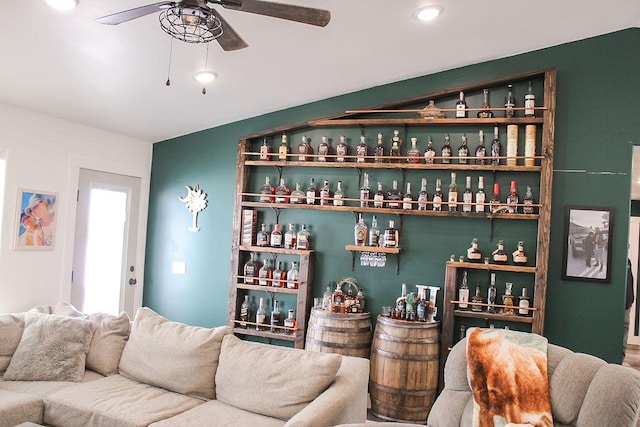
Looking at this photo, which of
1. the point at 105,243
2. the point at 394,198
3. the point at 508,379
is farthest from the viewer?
the point at 105,243

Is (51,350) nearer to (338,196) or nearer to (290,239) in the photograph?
(290,239)

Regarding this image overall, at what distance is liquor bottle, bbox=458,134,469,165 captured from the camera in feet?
13.1

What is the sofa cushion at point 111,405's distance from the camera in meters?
2.46

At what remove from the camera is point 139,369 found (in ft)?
9.66

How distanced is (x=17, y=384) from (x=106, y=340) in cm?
52

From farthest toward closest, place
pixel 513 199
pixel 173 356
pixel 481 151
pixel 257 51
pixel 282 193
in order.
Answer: pixel 282 193 < pixel 481 151 < pixel 513 199 < pixel 257 51 < pixel 173 356

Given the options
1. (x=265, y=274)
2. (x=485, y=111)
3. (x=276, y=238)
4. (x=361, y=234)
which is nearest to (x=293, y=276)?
(x=265, y=274)

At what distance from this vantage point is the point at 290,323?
441 centimetres

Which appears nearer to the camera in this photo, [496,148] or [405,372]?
[405,372]

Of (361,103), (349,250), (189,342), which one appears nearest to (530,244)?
(349,250)

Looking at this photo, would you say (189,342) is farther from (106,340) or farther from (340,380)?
(340,380)

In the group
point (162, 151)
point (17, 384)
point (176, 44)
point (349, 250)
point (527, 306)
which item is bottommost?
point (17, 384)

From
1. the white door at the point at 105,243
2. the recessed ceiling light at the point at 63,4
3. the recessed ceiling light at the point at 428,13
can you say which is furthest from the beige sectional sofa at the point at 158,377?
the recessed ceiling light at the point at 428,13

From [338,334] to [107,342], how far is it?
1.65 meters
